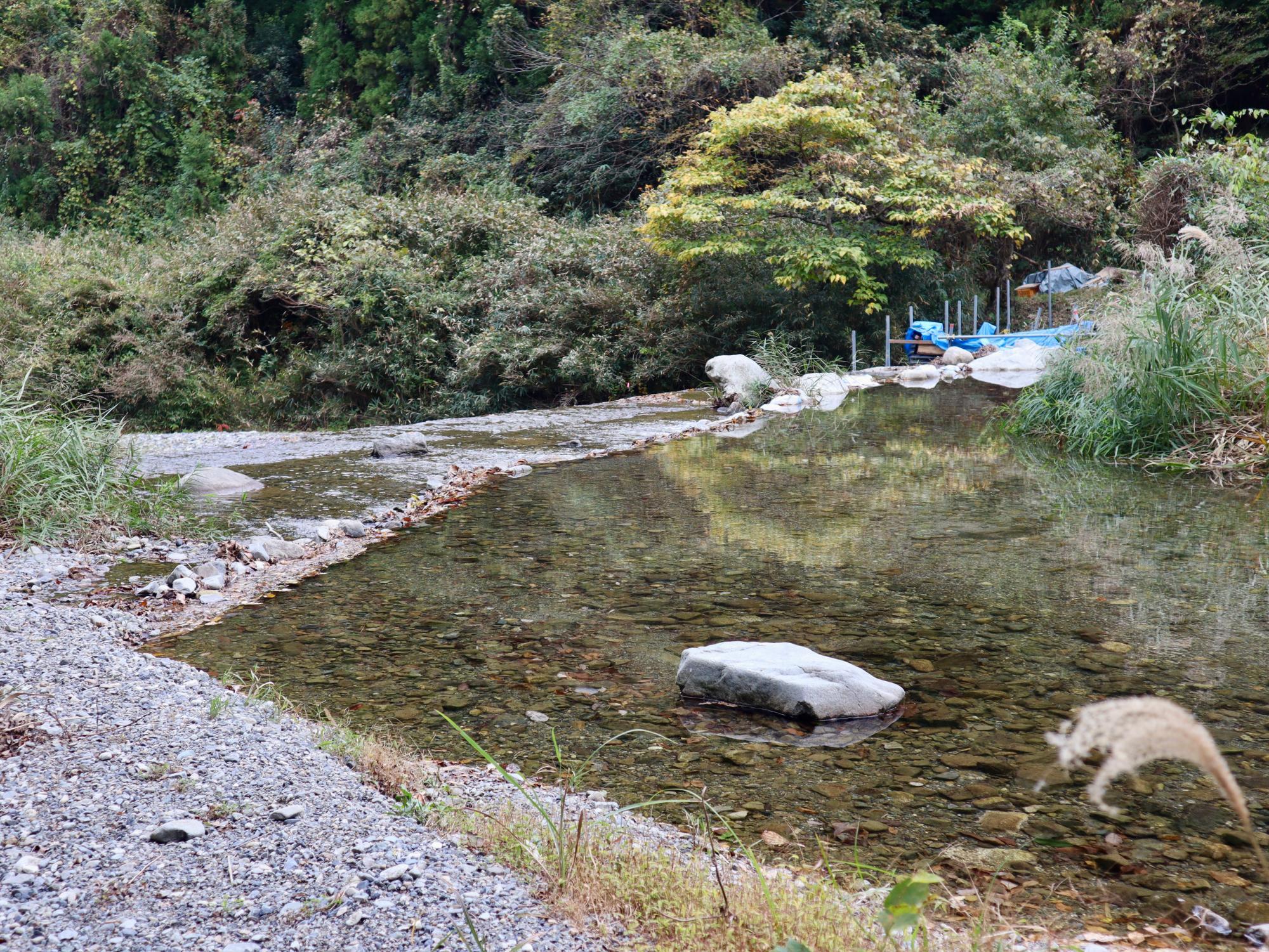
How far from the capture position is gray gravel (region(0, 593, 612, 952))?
6.51 feet

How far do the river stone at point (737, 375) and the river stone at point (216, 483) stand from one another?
6.37 meters

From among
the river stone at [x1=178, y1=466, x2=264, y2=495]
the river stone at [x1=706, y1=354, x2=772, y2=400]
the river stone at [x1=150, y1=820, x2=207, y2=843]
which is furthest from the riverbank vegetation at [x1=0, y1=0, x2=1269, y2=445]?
the river stone at [x1=150, y1=820, x2=207, y2=843]

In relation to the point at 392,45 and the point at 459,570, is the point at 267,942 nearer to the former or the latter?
the point at 459,570

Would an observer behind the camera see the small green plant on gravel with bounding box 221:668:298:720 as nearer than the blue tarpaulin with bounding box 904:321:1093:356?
Yes

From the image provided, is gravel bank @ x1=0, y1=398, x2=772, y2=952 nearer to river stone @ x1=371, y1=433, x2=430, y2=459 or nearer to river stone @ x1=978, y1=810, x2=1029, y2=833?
river stone @ x1=978, y1=810, x2=1029, y2=833

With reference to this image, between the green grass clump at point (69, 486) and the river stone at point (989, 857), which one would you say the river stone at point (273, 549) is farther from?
the river stone at point (989, 857)

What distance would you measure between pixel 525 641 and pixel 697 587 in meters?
1.06

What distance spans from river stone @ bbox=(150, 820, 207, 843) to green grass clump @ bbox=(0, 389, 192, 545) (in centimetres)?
411

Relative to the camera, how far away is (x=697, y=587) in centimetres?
498

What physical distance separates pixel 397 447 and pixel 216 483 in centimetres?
208

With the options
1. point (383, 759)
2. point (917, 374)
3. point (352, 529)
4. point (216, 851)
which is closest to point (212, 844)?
point (216, 851)

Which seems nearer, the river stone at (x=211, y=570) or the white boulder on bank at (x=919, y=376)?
the river stone at (x=211, y=570)

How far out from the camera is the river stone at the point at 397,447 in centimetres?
956

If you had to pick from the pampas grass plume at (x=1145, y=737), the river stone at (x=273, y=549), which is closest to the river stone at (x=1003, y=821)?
the pampas grass plume at (x=1145, y=737)
